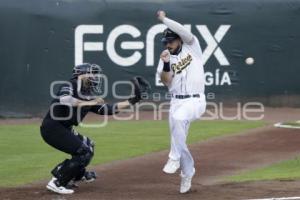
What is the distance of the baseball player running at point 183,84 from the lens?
27.5ft

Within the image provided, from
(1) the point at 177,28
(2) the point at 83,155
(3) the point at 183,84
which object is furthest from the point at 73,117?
(1) the point at 177,28

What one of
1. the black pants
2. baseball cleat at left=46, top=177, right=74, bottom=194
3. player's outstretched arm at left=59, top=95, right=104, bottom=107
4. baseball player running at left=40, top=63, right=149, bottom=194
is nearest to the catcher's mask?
baseball player running at left=40, top=63, right=149, bottom=194

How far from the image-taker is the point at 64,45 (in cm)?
1786

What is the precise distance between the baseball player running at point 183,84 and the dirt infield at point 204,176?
0.45 metres

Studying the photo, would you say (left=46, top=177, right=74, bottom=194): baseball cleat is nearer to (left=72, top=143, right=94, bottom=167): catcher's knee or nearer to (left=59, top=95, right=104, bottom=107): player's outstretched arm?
(left=72, top=143, right=94, bottom=167): catcher's knee

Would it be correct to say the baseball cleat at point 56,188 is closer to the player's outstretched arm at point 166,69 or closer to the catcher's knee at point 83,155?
the catcher's knee at point 83,155

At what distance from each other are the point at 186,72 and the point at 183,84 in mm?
144

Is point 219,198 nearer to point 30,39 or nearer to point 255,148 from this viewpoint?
point 255,148

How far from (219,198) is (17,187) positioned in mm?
2606

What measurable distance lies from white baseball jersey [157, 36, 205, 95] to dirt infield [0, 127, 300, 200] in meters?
1.22

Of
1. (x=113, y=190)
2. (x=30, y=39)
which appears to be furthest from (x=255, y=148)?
(x=30, y=39)

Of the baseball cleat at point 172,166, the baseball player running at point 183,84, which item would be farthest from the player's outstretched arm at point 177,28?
the baseball cleat at point 172,166

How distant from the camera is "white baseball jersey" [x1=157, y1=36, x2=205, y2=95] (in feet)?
27.7

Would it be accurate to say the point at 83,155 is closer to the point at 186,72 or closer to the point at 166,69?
the point at 166,69
